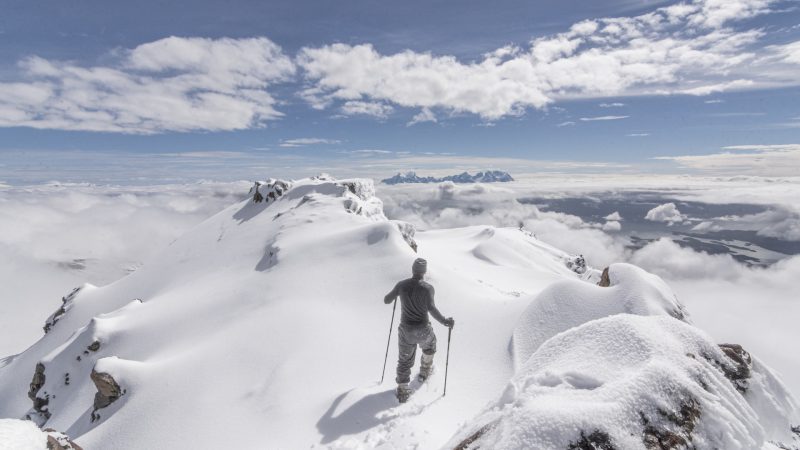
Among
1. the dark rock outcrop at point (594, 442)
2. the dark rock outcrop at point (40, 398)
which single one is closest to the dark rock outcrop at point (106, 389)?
the dark rock outcrop at point (40, 398)

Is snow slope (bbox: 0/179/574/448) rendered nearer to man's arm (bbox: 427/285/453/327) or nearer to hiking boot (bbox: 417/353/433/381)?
hiking boot (bbox: 417/353/433/381)

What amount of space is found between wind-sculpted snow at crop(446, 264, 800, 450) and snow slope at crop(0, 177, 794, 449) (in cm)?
8

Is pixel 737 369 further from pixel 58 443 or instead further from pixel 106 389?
pixel 106 389

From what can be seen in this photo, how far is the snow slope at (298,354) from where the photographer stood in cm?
902

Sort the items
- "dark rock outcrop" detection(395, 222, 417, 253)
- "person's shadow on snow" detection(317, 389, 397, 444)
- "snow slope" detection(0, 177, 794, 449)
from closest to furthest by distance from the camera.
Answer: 1. "person's shadow on snow" detection(317, 389, 397, 444)
2. "snow slope" detection(0, 177, 794, 449)
3. "dark rock outcrop" detection(395, 222, 417, 253)

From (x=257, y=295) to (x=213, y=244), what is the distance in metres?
24.7

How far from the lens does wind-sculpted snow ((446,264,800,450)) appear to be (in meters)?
3.28

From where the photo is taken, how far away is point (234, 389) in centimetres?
1329

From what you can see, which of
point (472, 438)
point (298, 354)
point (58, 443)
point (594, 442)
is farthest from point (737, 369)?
point (298, 354)

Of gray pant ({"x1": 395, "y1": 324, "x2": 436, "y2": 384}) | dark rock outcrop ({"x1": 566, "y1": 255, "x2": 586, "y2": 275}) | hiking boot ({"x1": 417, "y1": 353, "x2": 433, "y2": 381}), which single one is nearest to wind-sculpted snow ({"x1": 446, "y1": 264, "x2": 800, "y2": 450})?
gray pant ({"x1": 395, "y1": 324, "x2": 436, "y2": 384})

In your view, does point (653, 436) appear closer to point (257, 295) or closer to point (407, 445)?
point (407, 445)

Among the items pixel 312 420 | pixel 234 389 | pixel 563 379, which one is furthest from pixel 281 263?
pixel 563 379

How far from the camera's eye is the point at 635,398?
11.5 ft

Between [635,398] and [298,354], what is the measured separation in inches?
503
